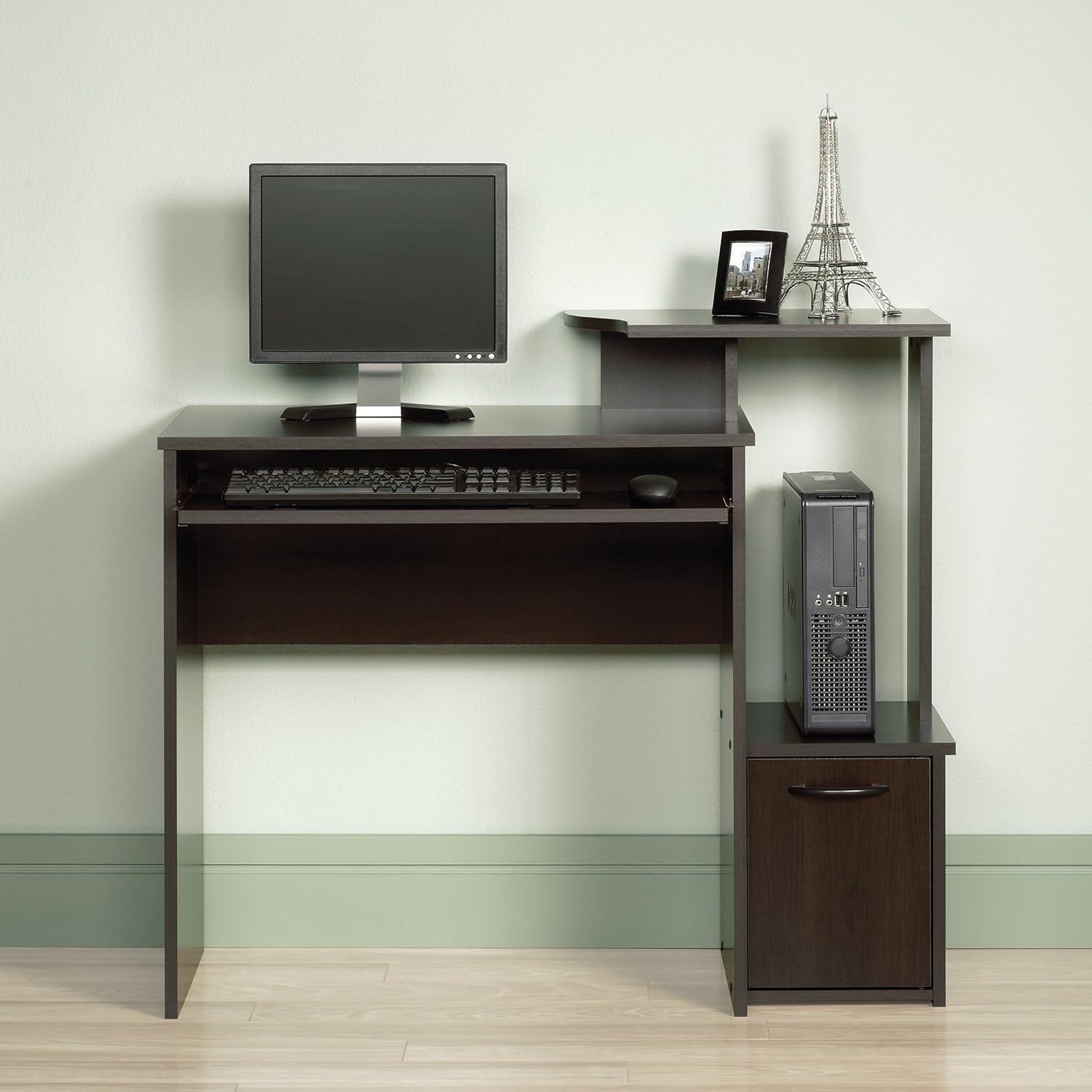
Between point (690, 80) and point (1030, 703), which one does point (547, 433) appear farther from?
point (1030, 703)

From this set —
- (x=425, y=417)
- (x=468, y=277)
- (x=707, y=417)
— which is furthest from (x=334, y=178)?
(x=707, y=417)

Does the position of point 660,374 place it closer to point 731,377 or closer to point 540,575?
point 731,377

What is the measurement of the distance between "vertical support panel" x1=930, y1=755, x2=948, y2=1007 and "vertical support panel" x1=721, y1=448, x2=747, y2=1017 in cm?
37

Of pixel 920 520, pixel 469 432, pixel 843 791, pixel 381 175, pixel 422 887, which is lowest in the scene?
pixel 422 887

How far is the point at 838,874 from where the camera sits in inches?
110

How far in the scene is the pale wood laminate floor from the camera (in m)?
2.56

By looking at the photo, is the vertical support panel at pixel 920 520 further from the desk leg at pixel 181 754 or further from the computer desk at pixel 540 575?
the desk leg at pixel 181 754

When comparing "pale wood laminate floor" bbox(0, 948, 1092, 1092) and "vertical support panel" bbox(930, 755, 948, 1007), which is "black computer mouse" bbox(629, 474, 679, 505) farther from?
"pale wood laminate floor" bbox(0, 948, 1092, 1092)

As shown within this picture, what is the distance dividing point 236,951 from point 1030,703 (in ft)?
5.93

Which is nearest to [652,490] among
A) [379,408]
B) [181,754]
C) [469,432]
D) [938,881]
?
[469,432]

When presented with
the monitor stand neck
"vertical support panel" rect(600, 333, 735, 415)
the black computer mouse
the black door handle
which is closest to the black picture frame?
"vertical support panel" rect(600, 333, 735, 415)

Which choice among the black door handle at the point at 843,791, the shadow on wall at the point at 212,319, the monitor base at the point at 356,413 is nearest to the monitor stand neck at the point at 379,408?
the monitor base at the point at 356,413

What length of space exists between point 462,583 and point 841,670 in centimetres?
81

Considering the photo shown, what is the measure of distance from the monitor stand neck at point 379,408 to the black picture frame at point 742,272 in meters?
0.55
